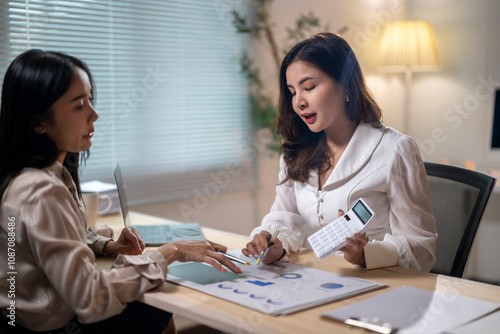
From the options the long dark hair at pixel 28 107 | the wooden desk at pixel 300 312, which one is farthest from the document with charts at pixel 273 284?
the long dark hair at pixel 28 107

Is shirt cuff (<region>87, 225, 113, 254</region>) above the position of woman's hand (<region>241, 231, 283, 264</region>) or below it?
below

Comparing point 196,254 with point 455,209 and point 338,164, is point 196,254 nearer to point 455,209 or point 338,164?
point 338,164

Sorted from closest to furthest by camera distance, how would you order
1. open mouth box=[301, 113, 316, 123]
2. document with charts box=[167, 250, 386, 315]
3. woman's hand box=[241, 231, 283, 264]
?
document with charts box=[167, 250, 386, 315] → woman's hand box=[241, 231, 283, 264] → open mouth box=[301, 113, 316, 123]

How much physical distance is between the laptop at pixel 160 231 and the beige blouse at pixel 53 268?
1.76 ft

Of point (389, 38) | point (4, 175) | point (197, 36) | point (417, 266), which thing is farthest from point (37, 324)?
point (389, 38)

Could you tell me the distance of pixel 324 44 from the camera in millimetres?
1741

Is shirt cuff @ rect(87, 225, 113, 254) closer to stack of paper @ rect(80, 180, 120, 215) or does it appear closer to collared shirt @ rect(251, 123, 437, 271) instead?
collared shirt @ rect(251, 123, 437, 271)

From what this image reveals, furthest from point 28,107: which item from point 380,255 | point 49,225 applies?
point 380,255

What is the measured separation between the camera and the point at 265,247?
1.46 metres

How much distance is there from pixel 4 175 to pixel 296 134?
0.99m

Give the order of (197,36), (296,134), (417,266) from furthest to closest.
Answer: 1. (197,36)
2. (296,134)
3. (417,266)

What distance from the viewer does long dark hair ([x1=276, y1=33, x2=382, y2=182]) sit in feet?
5.68

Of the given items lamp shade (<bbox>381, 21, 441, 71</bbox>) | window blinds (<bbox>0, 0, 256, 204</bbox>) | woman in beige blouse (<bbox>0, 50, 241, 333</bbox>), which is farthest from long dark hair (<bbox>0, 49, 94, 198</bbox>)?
lamp shade (<bbox>381, 21, 441, 71</bbox>)

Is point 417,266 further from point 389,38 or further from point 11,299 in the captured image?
point 389,38
